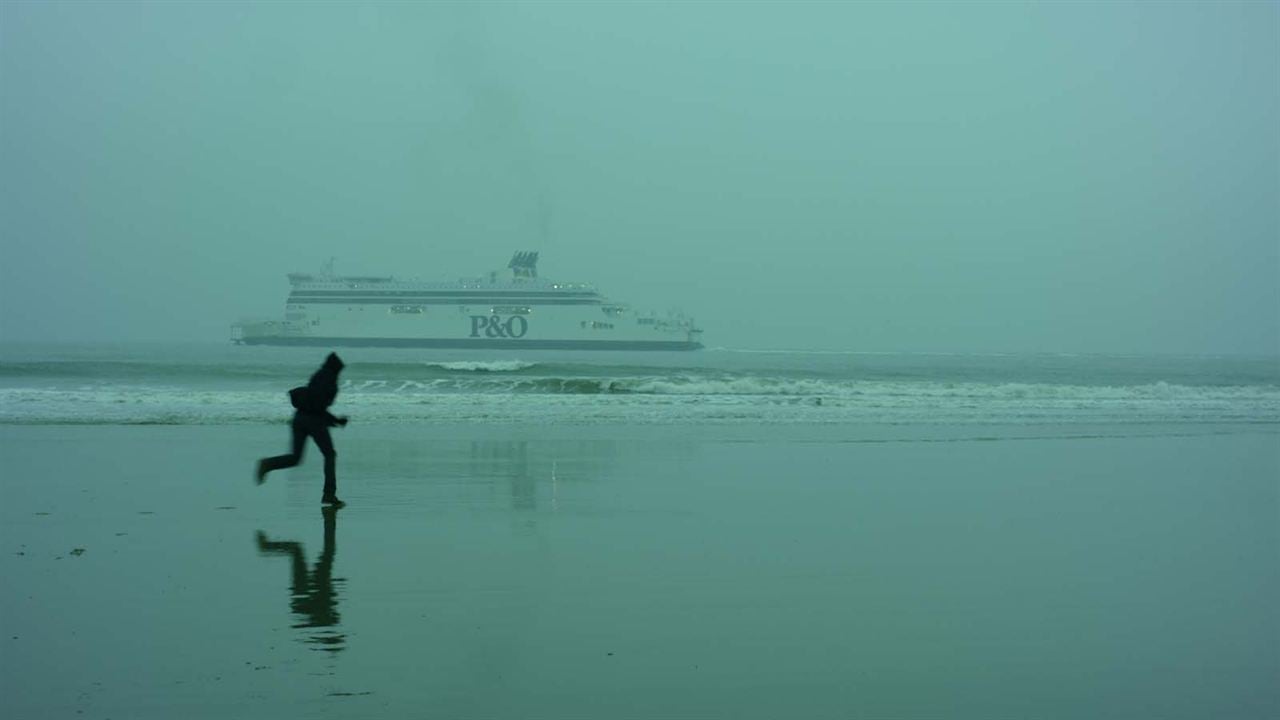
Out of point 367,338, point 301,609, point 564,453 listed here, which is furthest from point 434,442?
point 367,338

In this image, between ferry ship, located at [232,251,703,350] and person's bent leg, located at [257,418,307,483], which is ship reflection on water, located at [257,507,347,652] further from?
ferry ship, located at [232,251,703,350]

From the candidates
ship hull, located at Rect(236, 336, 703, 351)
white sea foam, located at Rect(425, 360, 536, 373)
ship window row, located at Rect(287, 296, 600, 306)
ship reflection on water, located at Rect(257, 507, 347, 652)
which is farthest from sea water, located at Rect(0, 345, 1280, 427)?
ship window row, located at Rect(287, 296, 600, 306)

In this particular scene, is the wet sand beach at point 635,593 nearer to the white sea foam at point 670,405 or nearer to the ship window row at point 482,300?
the white sea foam at point 670,405

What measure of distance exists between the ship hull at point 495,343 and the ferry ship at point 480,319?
67 millimetres

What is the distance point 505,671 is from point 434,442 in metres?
8.97

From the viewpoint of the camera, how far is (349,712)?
11.4 ft

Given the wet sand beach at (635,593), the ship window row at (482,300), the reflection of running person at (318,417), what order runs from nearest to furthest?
the wet sand beach at (635,593)
the reflection of running person at (318,417)
the ship window row at (482,300)

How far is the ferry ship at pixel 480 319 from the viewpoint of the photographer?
7312cm

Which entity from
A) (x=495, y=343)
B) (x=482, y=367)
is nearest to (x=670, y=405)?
(x=482, y=367)

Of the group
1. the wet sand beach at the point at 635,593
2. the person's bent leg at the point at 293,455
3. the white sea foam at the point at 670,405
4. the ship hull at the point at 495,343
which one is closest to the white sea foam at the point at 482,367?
the white sea foam at the point at 670,405

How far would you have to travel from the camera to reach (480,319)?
73250 mm

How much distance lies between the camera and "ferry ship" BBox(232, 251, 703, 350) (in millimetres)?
73125

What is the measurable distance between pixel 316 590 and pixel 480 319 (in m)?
68.8

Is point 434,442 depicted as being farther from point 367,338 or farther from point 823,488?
point 367,338
